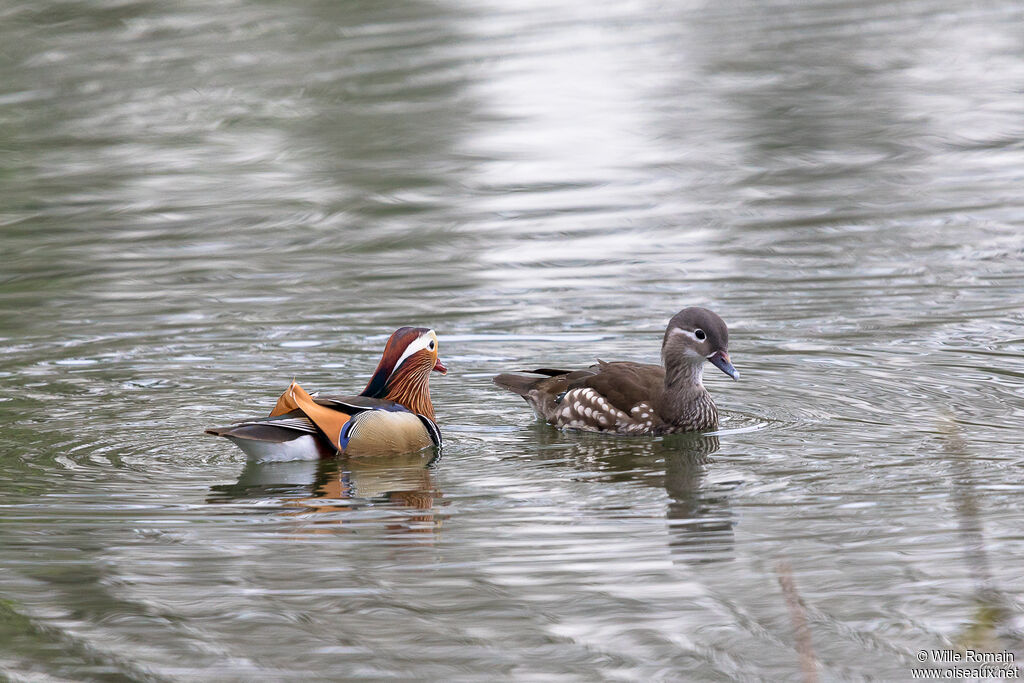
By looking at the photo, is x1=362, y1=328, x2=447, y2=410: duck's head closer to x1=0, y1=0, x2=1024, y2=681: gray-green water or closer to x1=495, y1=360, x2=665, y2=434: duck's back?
x1=0, y1=0, x2=1024, y2=681: gray-green water

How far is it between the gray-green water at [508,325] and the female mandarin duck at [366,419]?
0.52 ft

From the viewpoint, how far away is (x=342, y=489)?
28.3 feet

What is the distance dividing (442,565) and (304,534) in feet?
2.90

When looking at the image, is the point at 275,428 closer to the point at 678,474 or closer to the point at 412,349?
the point at 412,349

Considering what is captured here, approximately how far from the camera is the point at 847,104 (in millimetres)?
19656

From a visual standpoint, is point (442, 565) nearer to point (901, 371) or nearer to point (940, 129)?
point (901, 371)

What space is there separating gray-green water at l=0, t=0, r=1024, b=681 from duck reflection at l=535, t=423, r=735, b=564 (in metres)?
0.05

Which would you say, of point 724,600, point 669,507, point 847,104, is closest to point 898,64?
point 847,104

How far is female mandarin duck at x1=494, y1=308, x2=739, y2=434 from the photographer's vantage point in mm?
9719

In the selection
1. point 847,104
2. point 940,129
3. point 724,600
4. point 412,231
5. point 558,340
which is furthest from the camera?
point 847,104

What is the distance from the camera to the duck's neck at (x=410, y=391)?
9.65 m

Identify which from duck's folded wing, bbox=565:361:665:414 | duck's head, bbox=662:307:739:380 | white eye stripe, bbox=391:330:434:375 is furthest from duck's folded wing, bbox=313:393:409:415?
duck's head, bbox=662:307:739:380

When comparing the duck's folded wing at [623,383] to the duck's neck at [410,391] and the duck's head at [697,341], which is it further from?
the duck's neck at [410,391]

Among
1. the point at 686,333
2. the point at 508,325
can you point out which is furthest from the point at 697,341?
the point at 508,325
